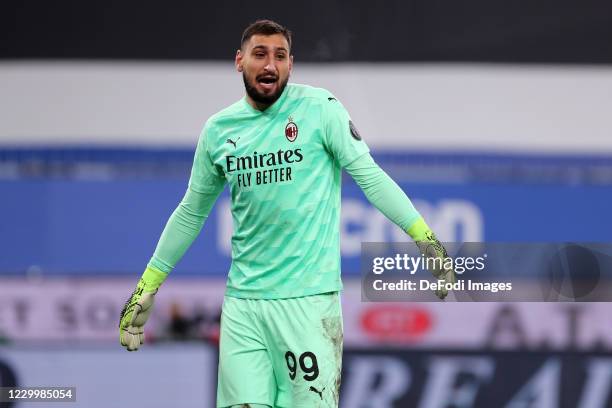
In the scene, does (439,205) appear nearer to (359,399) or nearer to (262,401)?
(359,399)

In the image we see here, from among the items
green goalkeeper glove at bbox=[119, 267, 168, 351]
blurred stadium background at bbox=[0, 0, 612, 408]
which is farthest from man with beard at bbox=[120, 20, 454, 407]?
blurred stadium background at bbox=[0, 0, 612, 408]

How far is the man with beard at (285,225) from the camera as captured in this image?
11.8 ft

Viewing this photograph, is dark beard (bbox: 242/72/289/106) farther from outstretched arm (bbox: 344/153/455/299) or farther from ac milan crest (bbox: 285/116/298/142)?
outstretched arm (bbox: 344/153/455/299)

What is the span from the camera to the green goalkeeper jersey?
11.9 feet

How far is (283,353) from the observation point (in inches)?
143

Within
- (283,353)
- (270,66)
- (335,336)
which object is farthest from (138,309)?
(270,66)

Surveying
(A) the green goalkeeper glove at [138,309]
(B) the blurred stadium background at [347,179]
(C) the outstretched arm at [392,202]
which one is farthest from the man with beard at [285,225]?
(B) the blurred stadium background at [347,179]

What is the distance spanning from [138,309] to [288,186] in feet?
2.30

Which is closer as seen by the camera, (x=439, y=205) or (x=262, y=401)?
(x=262, y=401)

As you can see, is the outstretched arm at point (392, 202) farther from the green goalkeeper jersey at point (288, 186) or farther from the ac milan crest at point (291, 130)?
the ac milan crest at point (291, 130)

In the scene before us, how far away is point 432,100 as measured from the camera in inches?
211

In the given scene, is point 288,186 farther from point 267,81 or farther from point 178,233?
point 178,233

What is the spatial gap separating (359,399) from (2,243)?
5.86 ft

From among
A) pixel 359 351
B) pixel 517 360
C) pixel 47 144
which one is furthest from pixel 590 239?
pixel 47 144
